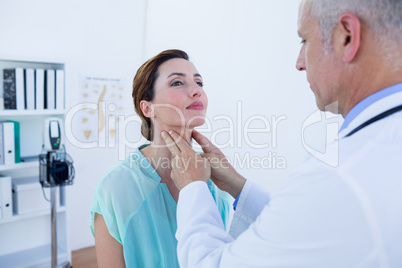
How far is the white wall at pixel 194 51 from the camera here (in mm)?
2299

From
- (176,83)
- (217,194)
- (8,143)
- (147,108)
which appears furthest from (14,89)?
(217,194)

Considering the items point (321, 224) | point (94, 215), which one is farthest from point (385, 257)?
point (94, 215)

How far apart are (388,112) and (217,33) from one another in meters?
2.30

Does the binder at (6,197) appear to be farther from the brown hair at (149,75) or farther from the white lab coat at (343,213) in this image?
the white lab coat at (343,213)

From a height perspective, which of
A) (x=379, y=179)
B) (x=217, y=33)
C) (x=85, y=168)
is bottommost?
(x=85, y=168)

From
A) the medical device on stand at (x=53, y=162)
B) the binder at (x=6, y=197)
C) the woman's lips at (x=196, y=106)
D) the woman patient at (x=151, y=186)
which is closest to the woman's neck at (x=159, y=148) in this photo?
the woman patient at (x=151, y=186)

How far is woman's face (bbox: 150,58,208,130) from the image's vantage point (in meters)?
1.46

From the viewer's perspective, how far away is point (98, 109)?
3.46 m

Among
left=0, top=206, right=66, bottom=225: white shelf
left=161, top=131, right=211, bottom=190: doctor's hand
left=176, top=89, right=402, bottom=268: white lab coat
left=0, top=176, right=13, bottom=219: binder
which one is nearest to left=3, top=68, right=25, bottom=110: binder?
left=0, top=176, right=13, bottom=219: binder

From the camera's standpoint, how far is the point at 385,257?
0.59 m

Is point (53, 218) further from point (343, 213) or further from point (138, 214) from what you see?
point (343, 213)

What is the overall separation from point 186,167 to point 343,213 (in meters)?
0.61

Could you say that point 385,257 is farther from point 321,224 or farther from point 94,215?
point 94,215

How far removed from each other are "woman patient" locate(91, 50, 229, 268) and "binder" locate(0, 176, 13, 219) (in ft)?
5.11
